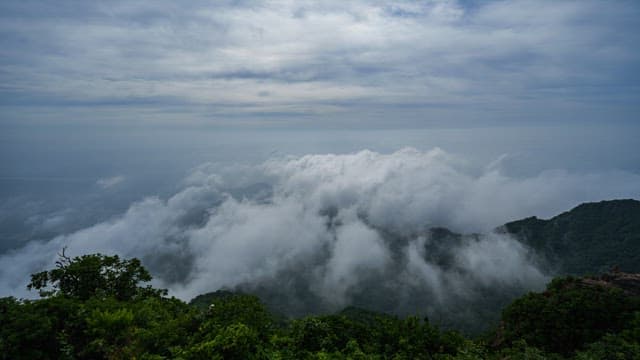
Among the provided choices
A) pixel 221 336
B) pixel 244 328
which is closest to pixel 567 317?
pixel 244 328

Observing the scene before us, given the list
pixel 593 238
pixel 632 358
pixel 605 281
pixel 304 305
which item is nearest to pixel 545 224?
pixel 593 238

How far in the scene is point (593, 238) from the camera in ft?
468

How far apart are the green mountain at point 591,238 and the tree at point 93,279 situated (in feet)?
436

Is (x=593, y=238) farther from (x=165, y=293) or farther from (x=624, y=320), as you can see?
(x=165, y=293)

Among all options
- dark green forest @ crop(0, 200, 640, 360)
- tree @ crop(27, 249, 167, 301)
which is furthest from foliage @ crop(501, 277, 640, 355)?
tree @ crop(27, 249, 167, 301)

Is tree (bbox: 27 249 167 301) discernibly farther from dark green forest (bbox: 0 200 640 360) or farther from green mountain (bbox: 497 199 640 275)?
green mountain (bbox: 497 199 640 275)

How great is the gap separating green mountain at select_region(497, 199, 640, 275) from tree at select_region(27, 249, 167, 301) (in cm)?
13275

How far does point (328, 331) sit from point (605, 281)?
27583mm

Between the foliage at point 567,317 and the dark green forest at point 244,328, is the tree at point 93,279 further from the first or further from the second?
the foliage at point 567,317

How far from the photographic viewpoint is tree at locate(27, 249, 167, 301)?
21484 millimetres

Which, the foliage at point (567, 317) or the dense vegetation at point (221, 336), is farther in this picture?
the foliage at point (567, 317)

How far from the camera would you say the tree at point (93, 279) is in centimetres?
2148

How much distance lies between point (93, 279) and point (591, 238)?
560 feet

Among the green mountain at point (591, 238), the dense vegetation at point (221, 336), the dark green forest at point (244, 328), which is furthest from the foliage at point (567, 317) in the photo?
the green mountain at point (591, 238)
